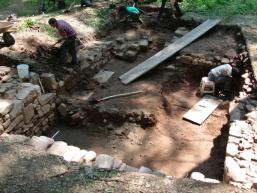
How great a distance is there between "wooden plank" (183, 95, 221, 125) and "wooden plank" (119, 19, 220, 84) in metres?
1.79

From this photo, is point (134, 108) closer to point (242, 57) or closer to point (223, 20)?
point (242, 57)

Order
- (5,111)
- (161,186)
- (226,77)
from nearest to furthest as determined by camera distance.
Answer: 1. (161,186)
2. (5,111)
3. (226,77)

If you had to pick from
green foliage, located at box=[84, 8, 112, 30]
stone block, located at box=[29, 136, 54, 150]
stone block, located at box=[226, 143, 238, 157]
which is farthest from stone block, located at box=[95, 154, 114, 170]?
green foliage, located at box=[84, 8, 112, 30]

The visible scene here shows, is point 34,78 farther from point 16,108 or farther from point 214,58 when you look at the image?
point 214,58

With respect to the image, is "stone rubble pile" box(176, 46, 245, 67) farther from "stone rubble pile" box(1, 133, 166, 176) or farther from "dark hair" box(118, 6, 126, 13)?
"stone rubble pile" box(1, 133, 166, 176)

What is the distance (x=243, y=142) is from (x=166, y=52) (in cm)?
463

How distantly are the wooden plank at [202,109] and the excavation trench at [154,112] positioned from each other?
13cm

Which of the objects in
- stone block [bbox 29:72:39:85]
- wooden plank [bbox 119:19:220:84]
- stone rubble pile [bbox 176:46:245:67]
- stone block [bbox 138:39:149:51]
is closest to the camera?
stone block [bbox 29:72:39:85]

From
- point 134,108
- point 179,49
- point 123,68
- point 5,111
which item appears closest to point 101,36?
point 123,68

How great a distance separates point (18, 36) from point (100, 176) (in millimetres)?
5829

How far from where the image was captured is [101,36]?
1109cm

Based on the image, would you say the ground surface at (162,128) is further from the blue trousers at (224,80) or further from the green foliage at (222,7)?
the green foliage at (222,7)

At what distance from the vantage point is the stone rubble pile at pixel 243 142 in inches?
215

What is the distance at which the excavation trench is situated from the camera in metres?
7.54
